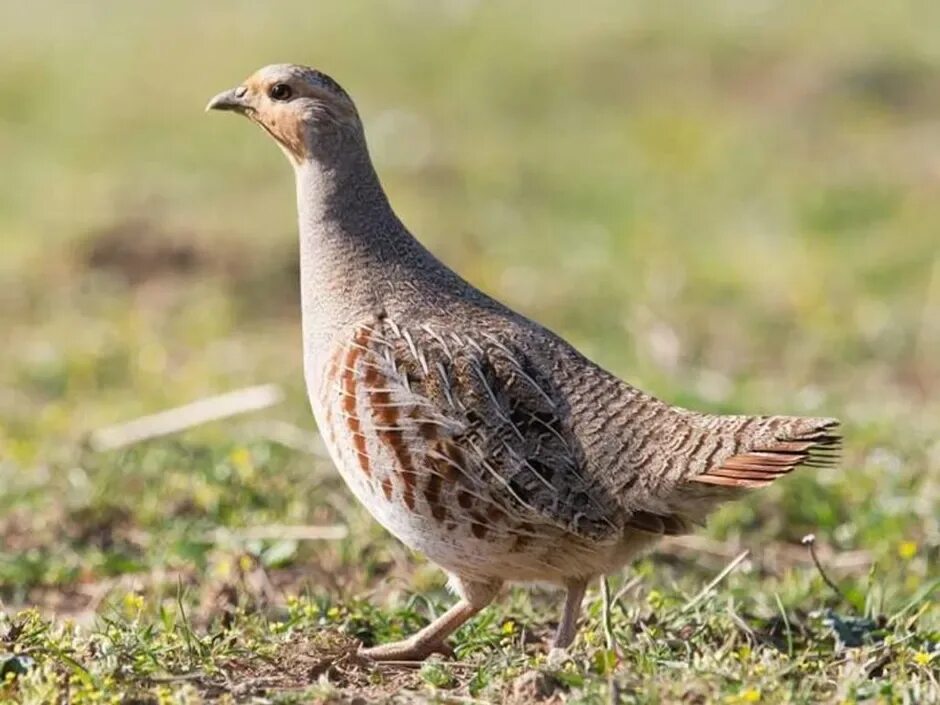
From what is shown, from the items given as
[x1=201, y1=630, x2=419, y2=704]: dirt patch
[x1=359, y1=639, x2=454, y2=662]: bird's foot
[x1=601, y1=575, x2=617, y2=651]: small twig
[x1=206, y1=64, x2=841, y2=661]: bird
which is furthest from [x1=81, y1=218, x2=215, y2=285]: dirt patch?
[x1=601, y1=575, x2=617, y2=651]: small twig

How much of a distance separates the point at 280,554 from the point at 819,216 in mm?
7567

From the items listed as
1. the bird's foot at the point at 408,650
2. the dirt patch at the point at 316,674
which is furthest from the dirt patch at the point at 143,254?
the dirt patch at the point at 316,674

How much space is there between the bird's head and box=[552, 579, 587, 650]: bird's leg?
5.14 ft

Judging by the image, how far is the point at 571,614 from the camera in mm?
4500

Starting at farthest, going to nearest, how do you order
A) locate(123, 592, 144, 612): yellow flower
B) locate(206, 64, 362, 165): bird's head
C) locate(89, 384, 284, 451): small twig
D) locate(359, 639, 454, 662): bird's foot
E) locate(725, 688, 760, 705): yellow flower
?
locate(89, 384, 284, 451): small twig → locate(206, 64, 362, 165): bird's head → locate(123, 592, 144, 612): yellow flower → locate(359, 639, 454, 662): bird's foot → locate(725, 688, 760, 705): yellow flower

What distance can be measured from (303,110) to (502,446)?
1.37 meters

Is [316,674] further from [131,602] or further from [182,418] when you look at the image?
[182,418]

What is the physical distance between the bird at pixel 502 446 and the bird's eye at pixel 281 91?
73 centimetres

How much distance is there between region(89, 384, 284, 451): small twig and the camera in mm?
6906

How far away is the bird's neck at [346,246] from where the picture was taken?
4.77m

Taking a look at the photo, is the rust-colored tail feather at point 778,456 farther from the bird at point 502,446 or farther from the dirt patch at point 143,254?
the dirt patch at point 143,254

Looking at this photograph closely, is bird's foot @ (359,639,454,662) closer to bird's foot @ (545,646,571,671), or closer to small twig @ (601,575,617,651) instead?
small twig @ (601,575,617,651)

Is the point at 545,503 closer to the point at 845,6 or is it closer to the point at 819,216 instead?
the point at 819,216

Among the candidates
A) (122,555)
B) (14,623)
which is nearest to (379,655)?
(14,623)
